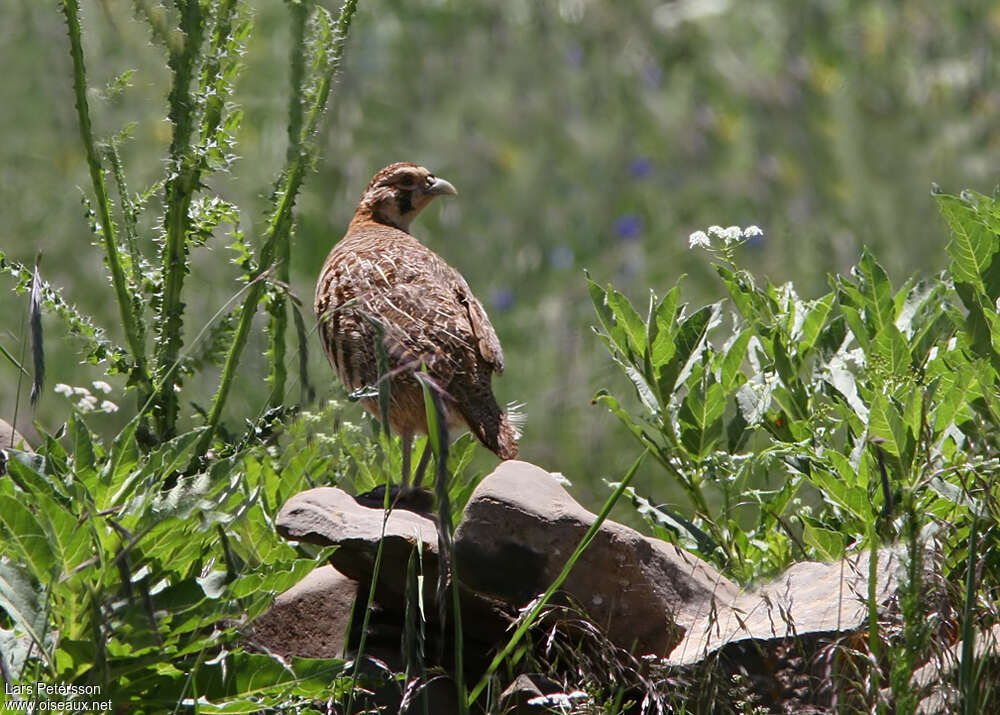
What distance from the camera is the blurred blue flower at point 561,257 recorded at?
8.91 m

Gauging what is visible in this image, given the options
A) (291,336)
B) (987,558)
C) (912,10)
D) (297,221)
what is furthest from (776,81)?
Answer: (987,558)

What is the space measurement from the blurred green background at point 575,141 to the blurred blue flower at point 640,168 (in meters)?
0.01

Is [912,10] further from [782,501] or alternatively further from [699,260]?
[782,501]

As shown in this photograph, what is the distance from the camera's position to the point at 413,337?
14.8 ft

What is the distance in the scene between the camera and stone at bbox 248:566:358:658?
348cm

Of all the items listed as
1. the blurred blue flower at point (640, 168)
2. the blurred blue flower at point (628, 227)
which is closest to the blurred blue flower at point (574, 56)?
the blurred blue flower at point (640, 168)

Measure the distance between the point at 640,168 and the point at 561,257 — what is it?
1209 mm

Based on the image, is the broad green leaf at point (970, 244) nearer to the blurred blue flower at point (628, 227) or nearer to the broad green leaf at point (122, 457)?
the broad green leaf at point (122, 457)

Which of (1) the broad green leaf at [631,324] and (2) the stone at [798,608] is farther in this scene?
(1) the broad green leaf at [631,324]

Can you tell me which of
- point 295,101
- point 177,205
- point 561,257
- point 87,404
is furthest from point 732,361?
point 561,257

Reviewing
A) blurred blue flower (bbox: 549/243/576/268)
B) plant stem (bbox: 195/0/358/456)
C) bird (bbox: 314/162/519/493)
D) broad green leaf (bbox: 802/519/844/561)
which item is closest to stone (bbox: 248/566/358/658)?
plant stem (bbox: 195/0/358/456)

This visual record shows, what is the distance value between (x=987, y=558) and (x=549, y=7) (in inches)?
303

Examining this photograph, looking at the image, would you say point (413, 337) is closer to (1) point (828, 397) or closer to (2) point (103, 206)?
(2) point (103, 206)

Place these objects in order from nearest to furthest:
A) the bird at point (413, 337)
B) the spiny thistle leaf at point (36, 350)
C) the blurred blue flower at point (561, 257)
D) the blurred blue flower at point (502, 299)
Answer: the spiny thistle leaf at point (36, 350) < the bird at point (413, 337) < the blurred blue flower at point (502, 299) < the blurred blue flower at point (561, 257)
